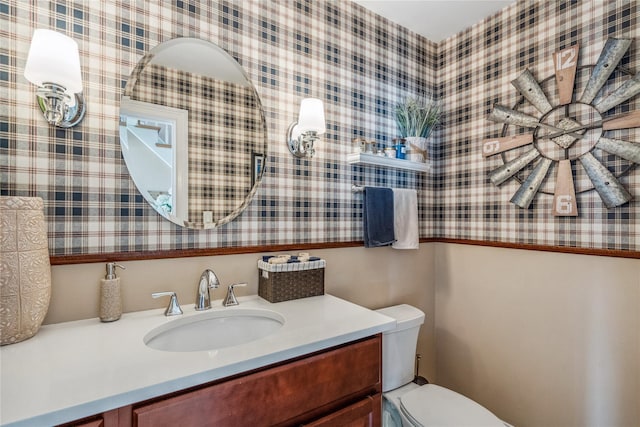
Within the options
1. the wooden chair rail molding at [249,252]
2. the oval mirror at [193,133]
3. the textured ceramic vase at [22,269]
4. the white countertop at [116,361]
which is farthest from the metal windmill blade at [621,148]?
the textured ceramic vase at [22,269]

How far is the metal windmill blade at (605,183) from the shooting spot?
4.60ft

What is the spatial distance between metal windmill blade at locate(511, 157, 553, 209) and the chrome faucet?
154 centimetres

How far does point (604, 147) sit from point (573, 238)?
418mm

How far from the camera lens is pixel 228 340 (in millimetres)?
1242

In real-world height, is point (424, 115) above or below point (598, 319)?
above

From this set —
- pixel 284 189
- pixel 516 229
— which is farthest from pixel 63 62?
pixel 516 229

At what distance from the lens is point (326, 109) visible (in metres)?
1.70

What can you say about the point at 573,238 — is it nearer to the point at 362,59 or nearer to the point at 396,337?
the point at 396,337

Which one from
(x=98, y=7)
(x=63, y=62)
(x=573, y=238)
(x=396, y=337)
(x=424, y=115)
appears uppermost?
(x=98, y=7)

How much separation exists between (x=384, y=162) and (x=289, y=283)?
823 mm

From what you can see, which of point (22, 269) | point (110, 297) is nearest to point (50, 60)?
point (22, 269)

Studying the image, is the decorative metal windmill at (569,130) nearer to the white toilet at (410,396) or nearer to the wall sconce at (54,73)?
the white toilet at (410,396)

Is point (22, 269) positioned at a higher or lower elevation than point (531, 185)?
lower

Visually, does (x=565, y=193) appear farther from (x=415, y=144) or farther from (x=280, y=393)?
(x=280, y=393)
